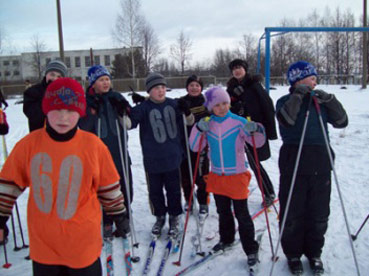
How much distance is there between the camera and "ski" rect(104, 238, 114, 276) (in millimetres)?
2859

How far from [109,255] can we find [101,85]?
75.3 inches

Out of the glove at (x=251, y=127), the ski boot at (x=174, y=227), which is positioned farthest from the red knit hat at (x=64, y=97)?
the ski boot at (x=174, y=227)

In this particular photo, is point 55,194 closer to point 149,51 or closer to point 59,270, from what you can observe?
point 59,270

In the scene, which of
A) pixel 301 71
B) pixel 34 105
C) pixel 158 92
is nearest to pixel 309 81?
pixel 301 71

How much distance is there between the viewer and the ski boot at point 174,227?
3.51 meters

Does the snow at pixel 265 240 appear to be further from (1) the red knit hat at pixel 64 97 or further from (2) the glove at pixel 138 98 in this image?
(1) the red knit hat at pixel 64 97

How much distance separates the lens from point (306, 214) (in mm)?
2799

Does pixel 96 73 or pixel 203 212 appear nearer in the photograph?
pixel 96 73

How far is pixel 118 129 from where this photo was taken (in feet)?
11.1

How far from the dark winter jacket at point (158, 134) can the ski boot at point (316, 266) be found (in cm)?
174

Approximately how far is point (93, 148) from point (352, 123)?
32.1 feet

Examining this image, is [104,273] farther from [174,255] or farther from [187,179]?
[187,179]

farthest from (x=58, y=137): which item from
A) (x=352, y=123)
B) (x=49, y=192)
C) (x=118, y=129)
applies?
(x=352, y=123)

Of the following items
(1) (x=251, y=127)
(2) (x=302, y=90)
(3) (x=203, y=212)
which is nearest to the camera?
(2) (x=302, y=90)
